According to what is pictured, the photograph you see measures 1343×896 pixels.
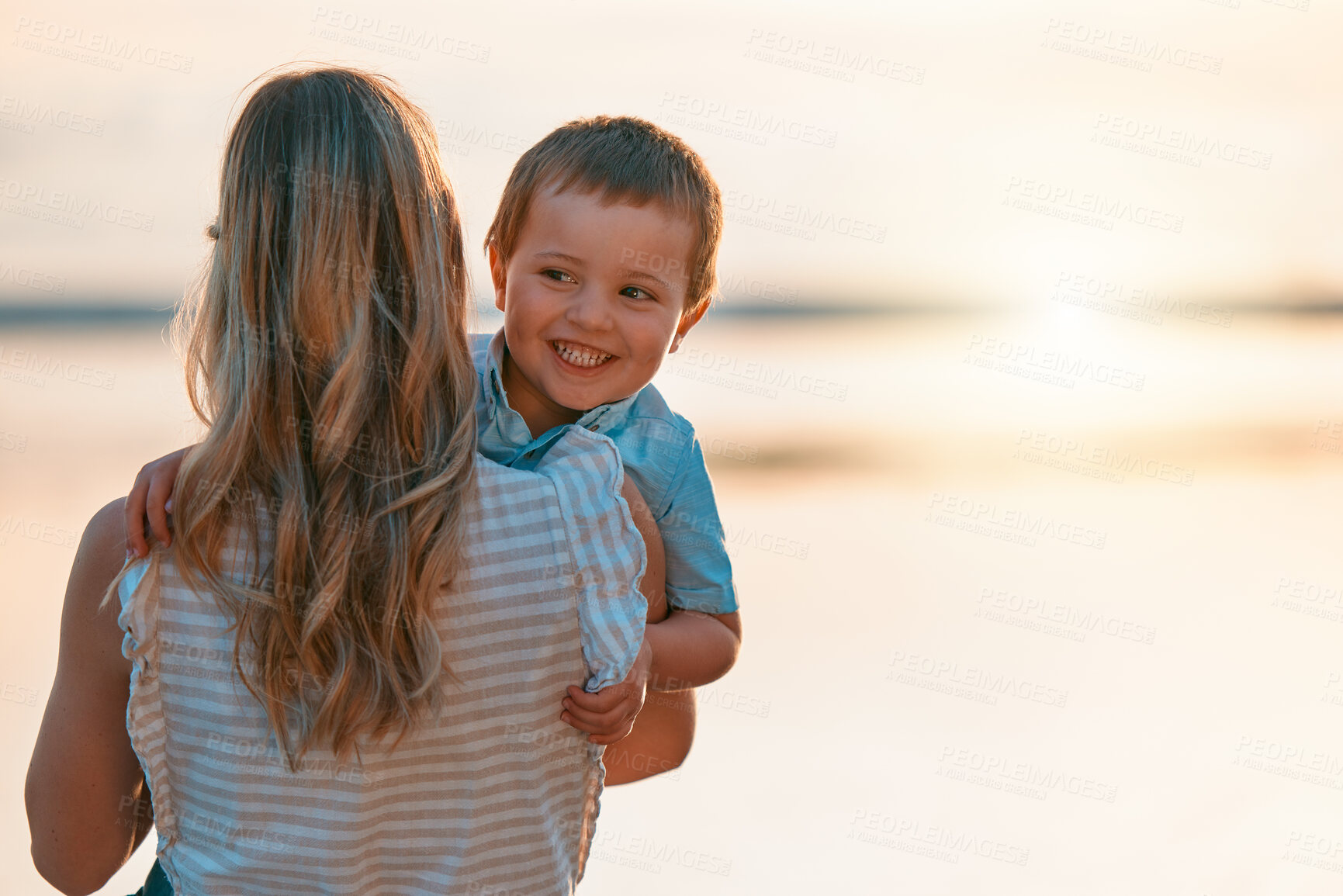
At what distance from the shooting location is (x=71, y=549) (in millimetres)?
3506

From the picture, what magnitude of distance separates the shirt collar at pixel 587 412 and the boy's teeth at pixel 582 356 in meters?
0.07

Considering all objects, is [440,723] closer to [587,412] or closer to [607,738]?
[607,738]

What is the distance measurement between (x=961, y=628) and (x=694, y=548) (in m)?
2.10

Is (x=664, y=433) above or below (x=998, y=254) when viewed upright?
above

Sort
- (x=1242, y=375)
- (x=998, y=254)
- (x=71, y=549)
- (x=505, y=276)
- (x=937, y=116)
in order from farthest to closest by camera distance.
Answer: (x=937, y=116)
(x=998, y=254)
(x=1242, y=375)
(x=71, y=549)
(x=505, y=276)

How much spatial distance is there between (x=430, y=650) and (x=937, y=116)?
8.36 meters

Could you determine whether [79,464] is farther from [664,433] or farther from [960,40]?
[960,40]

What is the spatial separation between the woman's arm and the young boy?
584 mm

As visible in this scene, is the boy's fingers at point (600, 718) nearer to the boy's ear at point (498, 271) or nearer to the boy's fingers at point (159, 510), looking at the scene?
the boy's fingers at point (159, 510)

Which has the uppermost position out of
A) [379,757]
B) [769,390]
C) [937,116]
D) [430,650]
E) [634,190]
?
[634,190]

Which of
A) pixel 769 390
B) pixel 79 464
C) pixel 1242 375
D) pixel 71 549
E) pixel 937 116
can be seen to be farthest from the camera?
pixel 937 116

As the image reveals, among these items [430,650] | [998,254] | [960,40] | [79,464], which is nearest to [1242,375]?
[998,254]

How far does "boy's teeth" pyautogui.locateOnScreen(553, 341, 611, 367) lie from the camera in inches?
71.0

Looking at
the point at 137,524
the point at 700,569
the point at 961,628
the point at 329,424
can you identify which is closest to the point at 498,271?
the point at 700,569
